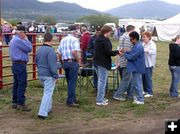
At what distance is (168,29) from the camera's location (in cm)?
4050

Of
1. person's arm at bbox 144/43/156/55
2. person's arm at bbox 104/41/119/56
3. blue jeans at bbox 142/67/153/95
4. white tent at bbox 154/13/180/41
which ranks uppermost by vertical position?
person's arm at bbox 104/41/119/56

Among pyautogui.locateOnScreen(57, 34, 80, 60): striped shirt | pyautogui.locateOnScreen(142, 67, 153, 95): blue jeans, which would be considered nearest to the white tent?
pyautogui.locateOnScreen(142, 67, 153, 95): blue jeans

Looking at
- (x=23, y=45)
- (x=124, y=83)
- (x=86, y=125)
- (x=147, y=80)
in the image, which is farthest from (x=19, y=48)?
(x=147, y=80)

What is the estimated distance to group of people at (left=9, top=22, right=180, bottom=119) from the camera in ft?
25.7

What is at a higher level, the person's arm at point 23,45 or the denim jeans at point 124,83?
the person's arm at point 23,45

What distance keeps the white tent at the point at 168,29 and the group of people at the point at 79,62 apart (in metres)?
29.6

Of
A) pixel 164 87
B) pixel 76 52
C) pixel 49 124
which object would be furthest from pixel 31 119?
pixel 164 87

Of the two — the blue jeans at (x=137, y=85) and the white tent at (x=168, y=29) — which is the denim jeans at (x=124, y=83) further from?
the white tent at (x=168, y=29)

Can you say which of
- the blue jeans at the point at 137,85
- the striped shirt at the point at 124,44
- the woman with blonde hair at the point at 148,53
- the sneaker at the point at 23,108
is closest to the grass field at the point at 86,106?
the sneaker at the point at 23,108

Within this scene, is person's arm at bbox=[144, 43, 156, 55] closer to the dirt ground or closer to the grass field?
the grass field

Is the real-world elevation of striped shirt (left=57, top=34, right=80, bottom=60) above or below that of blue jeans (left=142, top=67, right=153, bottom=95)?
above

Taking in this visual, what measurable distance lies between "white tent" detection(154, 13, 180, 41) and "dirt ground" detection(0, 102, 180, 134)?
3175 cm

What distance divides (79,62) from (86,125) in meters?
1.91

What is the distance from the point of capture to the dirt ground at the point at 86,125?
703 cm
